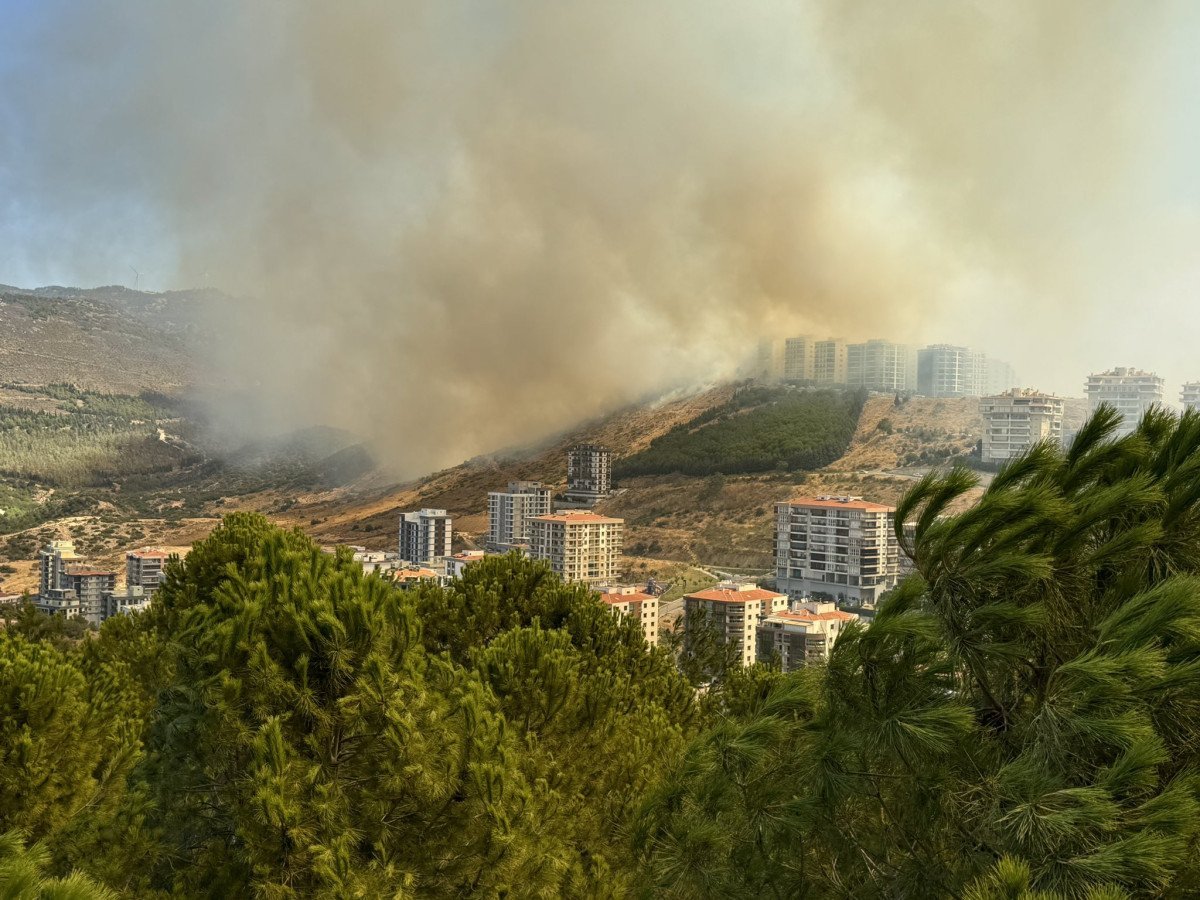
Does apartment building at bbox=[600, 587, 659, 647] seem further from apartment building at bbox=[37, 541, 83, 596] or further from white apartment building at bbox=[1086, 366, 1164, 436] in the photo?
white apartment building at bbox=[1086, 366, 1164, 436]

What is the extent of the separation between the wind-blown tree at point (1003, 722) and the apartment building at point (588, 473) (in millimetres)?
58350

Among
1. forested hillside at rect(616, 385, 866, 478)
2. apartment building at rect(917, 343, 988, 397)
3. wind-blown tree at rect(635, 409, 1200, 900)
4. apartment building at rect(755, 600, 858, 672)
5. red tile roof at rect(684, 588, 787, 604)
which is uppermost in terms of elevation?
apartment building at rect(917, 343, 988, 397)

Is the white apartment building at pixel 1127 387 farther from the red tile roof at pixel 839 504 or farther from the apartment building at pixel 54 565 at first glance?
the apartment building at pixel 54 565

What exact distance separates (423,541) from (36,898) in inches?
1941

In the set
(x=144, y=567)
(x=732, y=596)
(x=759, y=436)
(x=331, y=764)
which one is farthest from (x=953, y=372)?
(x=331, y=764)

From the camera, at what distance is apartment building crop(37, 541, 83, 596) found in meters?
42.8

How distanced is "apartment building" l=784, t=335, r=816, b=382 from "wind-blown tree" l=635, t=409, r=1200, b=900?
7543 centimetres

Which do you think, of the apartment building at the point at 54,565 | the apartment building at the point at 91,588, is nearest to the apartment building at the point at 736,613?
the apartment building at the point at 91,588

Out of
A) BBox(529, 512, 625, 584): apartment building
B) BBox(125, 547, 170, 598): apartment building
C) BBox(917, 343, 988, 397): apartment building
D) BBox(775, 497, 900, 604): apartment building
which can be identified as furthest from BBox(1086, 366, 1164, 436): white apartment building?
BBox(125, 547, 170, 598): apartment building

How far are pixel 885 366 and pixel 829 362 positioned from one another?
4.49m

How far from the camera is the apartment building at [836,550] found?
37312mm

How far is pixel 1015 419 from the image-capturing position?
1981 inches

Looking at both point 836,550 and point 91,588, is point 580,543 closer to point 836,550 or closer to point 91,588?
point 836,550

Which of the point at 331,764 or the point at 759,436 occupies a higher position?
the point at 759,436
